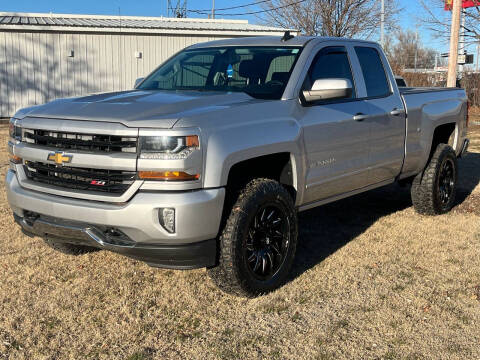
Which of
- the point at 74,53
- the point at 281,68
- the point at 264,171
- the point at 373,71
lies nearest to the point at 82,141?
the point at 264,171

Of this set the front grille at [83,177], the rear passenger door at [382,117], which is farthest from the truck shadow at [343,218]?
the front grille at [83,177]

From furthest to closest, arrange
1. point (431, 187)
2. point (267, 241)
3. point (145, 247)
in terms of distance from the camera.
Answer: point (431, 187)
point (267, 241)
point (145, 247)

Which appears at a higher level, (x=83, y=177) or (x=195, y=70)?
(x=195, y=70)

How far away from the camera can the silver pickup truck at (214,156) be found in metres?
3.45

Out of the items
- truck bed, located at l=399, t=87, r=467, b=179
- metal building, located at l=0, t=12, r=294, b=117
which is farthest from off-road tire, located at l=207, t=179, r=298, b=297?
metal building, located at l=0, t=12, r=294, b=117

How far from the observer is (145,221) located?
3404 millimetres

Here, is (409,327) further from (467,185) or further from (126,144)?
(467,185)

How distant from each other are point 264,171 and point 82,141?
4.66 ft

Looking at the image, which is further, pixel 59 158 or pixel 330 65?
pixel 330 65

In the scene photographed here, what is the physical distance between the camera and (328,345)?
3396 mm

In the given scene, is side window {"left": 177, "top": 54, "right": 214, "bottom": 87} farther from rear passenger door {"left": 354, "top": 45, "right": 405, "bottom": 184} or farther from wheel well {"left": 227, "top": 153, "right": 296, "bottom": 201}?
rear passenger door {"left": 354, "top": 45, "right": 405, "bottom": 184}

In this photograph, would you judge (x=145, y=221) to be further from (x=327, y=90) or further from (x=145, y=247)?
(x=327, y=90)

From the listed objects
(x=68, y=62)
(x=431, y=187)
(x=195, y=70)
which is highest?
(x=195, y=70)

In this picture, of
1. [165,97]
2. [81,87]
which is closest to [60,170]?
[165,97]
